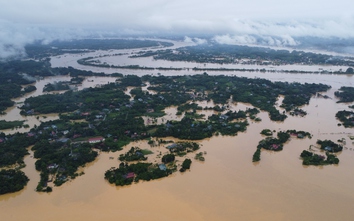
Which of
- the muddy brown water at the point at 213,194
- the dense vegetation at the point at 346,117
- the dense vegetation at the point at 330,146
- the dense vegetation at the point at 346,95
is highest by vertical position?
the dense vegetation at the point at 346,95

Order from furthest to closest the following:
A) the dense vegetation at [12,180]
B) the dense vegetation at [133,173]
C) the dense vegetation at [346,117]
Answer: the dense vegetation at [346,117], the dense vegetation at [133,173], the dense vegetation at [12,180]

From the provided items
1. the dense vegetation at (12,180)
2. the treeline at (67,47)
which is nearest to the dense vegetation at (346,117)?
the dense vegetation at (12,180)

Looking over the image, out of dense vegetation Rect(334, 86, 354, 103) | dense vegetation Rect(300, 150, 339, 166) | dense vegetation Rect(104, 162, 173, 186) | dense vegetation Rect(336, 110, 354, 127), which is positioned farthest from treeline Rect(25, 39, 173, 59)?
dense vegetation Rect(300, 150, 339, 166)

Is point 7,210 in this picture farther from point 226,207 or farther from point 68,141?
point 226,207

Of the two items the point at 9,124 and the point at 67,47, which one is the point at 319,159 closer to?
the point at 9,124

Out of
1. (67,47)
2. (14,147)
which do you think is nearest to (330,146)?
(14,147)

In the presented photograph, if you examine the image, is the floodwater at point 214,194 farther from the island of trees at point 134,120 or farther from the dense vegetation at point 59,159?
the island of trees at point 134,120
